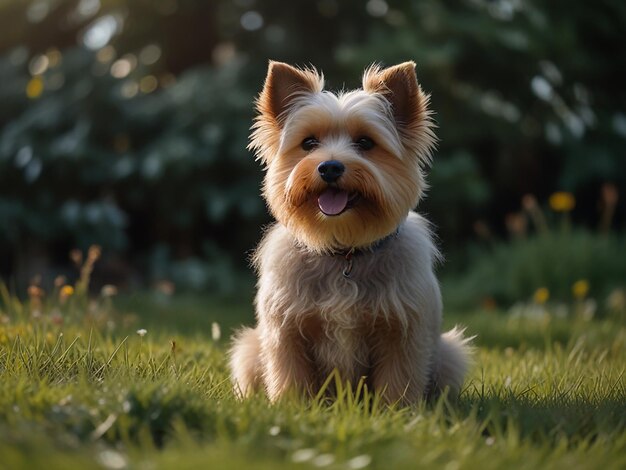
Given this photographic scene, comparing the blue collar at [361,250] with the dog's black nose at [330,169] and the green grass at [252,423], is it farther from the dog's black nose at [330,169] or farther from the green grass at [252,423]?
the green grass at [252,423]

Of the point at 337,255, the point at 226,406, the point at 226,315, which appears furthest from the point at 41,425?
the point at 226,315

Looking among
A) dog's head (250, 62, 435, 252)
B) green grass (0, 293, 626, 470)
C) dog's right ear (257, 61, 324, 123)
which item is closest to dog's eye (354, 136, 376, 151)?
dog's head (250, 62, 435, 252)

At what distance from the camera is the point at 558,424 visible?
345 cm

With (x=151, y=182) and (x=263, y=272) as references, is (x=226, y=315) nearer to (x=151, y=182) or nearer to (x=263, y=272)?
(x=151, y=182)

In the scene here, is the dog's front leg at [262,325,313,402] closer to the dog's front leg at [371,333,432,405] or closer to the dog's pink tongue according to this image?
the dog's front leg at [371,333,432,405]

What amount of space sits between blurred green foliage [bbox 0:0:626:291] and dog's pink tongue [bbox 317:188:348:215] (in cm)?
510

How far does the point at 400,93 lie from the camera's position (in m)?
4.36

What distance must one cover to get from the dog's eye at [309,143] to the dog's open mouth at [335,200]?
262mm

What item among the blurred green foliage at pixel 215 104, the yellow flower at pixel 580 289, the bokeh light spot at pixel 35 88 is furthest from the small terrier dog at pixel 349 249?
the bokeh light spot at pixel 35 88

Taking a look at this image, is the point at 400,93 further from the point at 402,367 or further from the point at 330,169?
the point at 402,367

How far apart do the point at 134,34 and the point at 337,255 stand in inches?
287

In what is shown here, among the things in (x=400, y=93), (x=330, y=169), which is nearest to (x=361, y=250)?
(x=330, y=169)

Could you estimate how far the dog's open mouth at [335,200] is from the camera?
4.06 m

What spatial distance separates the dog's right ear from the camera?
14.4 ft
